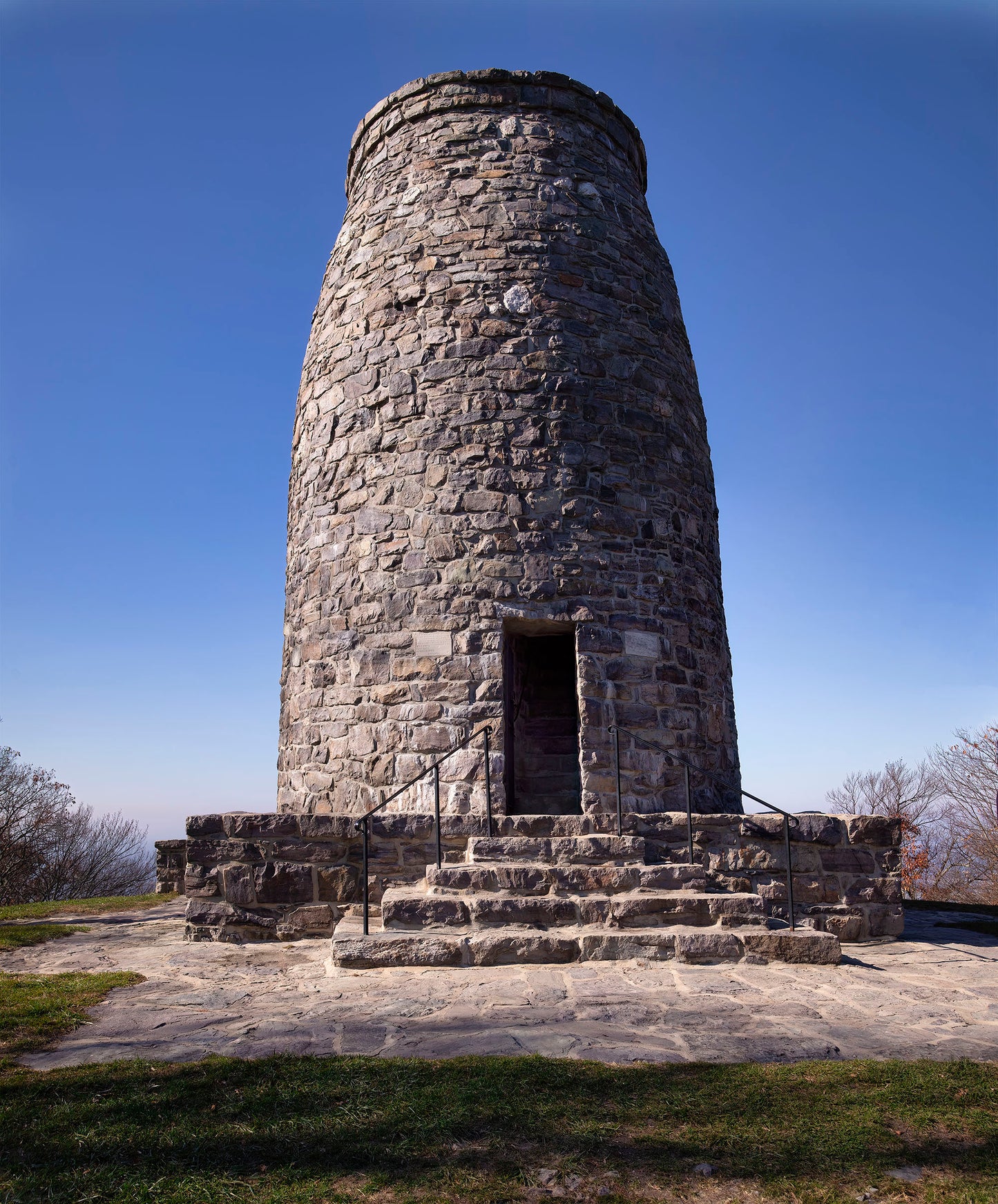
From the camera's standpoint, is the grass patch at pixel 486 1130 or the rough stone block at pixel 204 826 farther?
the rough stone block at pixel 204 826

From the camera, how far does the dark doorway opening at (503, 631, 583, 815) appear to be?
345 inches

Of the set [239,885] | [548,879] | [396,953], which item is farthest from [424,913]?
[239,885]

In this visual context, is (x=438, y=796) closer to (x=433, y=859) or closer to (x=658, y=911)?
(x=433, y=859)

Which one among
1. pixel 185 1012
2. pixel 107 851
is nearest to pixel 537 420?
pixel 185 1012

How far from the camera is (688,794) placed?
20.7 feet

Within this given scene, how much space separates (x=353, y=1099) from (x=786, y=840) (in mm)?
4093

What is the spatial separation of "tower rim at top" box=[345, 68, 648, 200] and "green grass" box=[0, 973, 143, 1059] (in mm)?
8965

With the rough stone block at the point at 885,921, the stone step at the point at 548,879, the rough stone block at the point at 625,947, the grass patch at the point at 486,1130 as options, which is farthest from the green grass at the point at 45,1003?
the rough stone block at the point at 885,921

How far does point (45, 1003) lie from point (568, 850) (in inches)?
140

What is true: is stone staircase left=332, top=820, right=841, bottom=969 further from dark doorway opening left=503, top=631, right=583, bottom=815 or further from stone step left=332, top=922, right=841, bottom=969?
dark doorway opening left=503, top=631, right=583, bottom=815

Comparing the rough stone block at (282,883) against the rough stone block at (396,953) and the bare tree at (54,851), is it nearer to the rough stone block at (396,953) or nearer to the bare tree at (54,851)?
the rough stone block at (396,953)

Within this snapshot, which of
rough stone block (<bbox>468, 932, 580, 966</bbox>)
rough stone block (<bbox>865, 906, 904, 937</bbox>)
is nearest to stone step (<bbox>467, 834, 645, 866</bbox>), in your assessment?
rough stone block (<bbox>468, 932, 580, 966</bbox>)

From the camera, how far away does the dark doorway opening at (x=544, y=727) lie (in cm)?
876

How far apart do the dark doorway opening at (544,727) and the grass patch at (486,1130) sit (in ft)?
16.2
